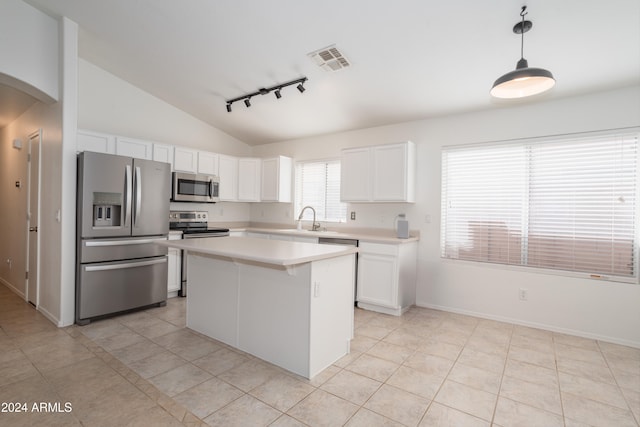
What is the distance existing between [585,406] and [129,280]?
4229 millimetres

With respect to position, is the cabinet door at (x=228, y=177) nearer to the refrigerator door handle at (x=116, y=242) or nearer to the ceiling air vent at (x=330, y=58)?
the refrigerator door handle at (x=116, y=242)

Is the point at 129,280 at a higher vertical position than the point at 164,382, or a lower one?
higher

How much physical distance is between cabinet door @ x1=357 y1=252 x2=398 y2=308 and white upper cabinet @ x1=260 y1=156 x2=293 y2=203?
79.1 inches

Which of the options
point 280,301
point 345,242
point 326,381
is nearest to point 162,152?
point 345,242

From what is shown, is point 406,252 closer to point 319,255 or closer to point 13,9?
point 319,255

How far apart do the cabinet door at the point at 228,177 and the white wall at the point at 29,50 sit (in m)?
2.35

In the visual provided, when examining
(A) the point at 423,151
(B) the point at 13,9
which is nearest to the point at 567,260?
(A) the point at 423,151

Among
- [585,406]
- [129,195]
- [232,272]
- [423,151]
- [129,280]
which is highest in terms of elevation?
[423,151]

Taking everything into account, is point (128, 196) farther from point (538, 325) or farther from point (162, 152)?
point (538, 325)

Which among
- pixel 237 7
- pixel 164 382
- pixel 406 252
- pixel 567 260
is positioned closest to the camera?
pixel 164 382

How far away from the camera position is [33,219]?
3.91 metres

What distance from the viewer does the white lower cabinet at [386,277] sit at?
3.76 metres

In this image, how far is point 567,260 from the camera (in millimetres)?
3338

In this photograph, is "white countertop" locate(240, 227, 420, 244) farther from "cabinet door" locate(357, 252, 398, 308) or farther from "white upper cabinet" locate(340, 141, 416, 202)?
"white upper cabinet" locate(340, 141, 416, 202)
